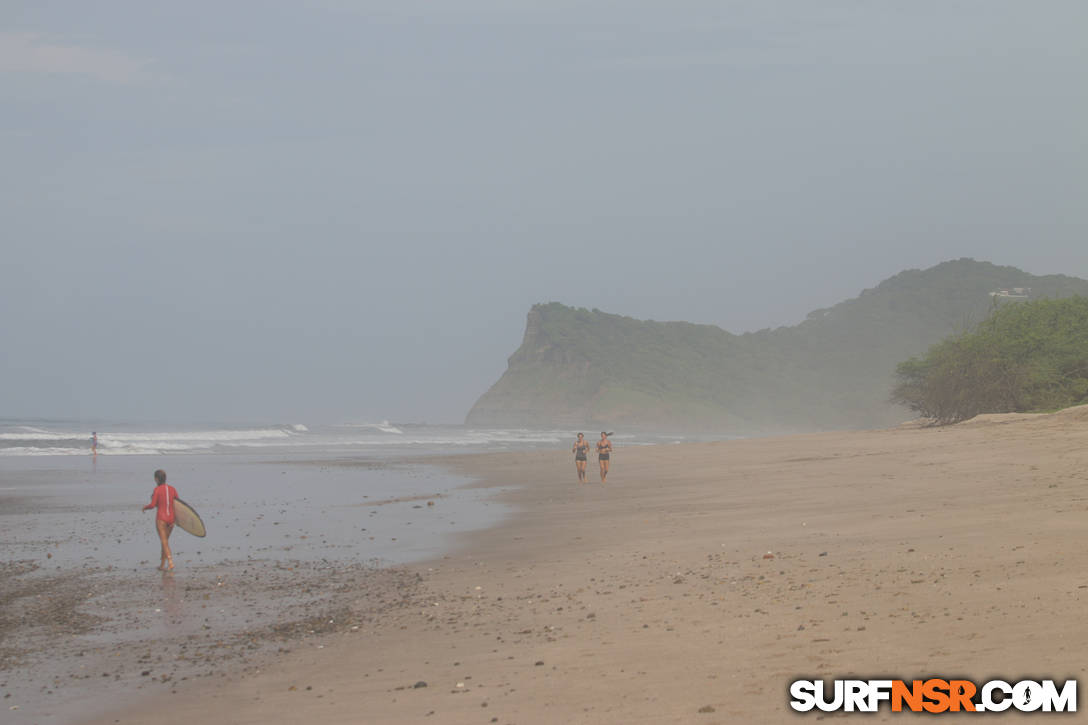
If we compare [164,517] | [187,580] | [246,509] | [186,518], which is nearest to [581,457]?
[246,509]

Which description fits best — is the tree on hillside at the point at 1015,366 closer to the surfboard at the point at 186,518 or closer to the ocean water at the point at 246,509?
the ocean water at the point at 246,509

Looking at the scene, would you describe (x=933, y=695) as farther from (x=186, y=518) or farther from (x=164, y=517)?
(x=186, y=518)

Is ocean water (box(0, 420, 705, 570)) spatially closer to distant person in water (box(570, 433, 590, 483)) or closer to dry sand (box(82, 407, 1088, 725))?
dry sand (box(82, 407, 1088, 725))

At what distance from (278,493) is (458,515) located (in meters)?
7.53

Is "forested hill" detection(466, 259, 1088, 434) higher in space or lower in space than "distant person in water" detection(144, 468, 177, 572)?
higher

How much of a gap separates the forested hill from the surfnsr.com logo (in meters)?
127

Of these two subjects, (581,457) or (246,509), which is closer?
(246,509)

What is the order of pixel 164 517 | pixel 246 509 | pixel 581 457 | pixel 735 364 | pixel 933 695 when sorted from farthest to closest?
1. pixel 735 364
2. pixel 581 457
3. pixel 246 509
4. pixel 164 517
5. pixel 933 695

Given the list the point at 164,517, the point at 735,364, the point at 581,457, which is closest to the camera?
the point at 164,517

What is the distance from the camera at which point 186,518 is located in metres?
14.4

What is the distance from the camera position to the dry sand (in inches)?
233

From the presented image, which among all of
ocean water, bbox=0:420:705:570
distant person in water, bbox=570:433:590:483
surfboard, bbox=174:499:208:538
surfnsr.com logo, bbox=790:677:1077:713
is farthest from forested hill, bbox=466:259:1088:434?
surfnsr.com logo, bbox=790:677:1077:713

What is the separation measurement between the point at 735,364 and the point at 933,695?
174 metres

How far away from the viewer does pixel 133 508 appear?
69.9 feet
